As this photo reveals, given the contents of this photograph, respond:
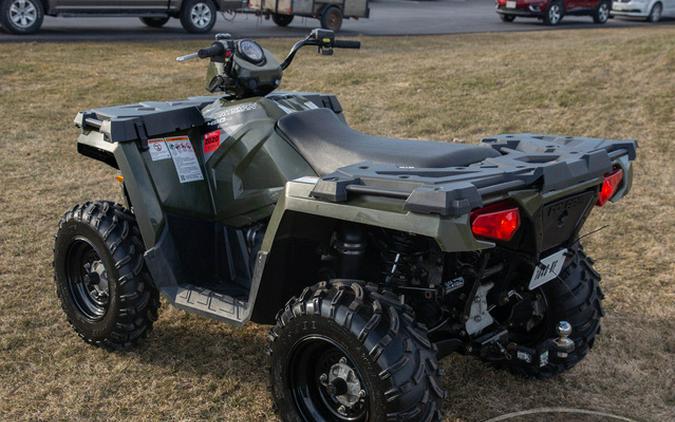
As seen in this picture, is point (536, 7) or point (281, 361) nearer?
point (281, 361)

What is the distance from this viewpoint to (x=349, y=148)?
11.8 feet

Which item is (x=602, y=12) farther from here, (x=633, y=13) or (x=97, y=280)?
(x=97, y=280)

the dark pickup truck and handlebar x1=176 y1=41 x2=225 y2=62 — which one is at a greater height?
handlebar x1=176 y1=41 x2=225 y2=62

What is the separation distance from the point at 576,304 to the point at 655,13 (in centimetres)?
2119

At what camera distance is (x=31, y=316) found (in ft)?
15.6

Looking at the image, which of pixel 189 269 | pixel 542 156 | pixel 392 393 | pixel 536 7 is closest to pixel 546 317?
pixel 542 156

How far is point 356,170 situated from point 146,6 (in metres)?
13.3

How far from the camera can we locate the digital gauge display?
4312 mm

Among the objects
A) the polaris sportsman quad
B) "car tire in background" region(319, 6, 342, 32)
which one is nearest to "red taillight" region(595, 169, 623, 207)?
the polaris sportsman quad

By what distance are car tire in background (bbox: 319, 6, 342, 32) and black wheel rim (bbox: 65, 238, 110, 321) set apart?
14.5 metres

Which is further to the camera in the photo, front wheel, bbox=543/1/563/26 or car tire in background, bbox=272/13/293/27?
front wheel, bbox=543/1/563/26

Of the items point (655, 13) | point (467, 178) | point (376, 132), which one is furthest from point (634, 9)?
point (467, 178)

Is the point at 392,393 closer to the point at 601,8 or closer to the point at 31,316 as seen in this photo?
the point at 31,316

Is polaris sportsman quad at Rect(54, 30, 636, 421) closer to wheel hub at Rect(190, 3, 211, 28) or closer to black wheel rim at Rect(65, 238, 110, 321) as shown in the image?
black wheel rim at Rect(65, 238, 110, 321)
